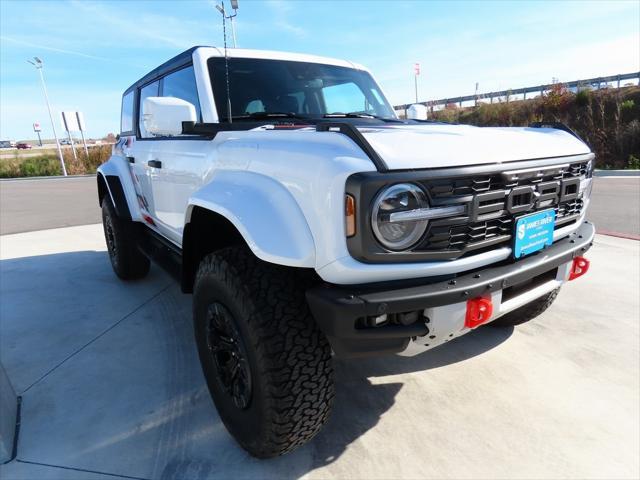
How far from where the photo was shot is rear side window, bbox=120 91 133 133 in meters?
4.34

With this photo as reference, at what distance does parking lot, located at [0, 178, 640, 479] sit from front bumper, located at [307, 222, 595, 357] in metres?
0.65

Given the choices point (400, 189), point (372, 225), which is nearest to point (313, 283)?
point (372, 225)

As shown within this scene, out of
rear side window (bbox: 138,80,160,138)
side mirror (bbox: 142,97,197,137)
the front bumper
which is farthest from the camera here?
rear side window (bbox: 138,80,160,138)

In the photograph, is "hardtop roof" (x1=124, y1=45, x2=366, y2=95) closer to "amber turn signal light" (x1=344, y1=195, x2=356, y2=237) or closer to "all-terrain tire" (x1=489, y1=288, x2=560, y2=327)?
"amber turn signal light" (x1=344, y1=195, x2=356, y2=237)

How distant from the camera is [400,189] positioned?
5.05ft

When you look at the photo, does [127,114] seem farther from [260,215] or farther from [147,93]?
[260,215]

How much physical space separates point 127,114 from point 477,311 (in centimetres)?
418

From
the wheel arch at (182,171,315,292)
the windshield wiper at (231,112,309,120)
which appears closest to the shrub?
the windshield wiper at (231,112,309,120)

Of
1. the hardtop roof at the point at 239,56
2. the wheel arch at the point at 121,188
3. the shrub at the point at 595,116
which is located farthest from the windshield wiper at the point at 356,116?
the shrub at the point at 595,116

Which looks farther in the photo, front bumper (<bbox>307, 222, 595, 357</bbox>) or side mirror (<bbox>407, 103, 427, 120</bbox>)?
side mirror (<bbox>407, 103, 427, 120</bbox>)

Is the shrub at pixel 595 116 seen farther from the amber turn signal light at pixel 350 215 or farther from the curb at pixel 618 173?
the amber turn signal light at pixel 350 215

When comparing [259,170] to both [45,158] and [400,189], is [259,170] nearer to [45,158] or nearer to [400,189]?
[400,189]

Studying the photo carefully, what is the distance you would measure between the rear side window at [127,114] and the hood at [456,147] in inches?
131

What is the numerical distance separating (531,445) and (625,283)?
267 cm
